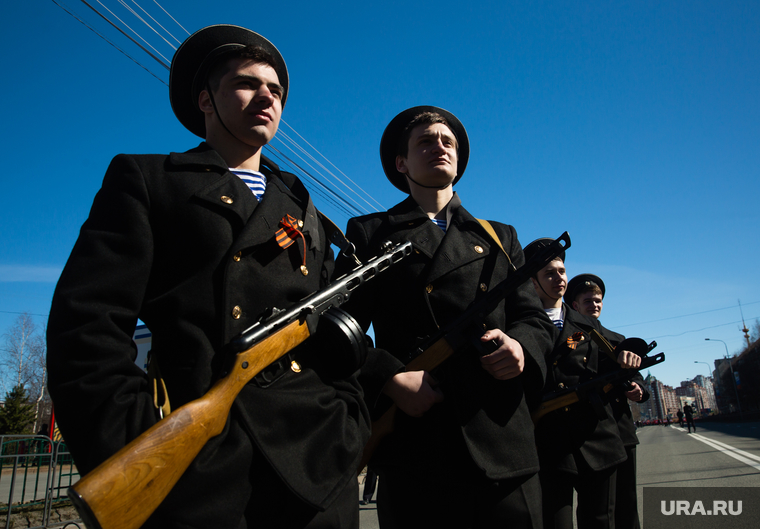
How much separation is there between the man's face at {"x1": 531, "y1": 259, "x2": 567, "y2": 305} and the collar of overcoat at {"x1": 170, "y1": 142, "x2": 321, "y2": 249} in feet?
10.4

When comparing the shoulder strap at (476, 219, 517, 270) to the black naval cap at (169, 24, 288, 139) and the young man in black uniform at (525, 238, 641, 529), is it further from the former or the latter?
the black naval cap at (169, 24, 288, 139)

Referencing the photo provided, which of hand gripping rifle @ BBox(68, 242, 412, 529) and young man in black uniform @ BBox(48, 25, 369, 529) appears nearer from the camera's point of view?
hand gripping rifle @ BBox(68, 242, 412, 529)

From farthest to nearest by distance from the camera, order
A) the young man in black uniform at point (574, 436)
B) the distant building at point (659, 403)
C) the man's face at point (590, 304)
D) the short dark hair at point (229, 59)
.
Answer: the distant building at point (659, 403), the man's face at point (590, 304), the young man in black uniform at point (574, 436), the short dark hair at point (229, 59)

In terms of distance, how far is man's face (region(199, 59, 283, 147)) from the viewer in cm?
218

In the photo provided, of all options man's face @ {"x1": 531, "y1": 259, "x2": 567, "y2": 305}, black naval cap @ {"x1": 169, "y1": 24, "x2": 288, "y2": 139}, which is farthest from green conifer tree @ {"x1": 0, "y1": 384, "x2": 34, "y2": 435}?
black naval cap @ {"x1": 169, "y1": 24, "x2": 288, "y2": 139}

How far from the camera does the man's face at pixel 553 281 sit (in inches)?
186

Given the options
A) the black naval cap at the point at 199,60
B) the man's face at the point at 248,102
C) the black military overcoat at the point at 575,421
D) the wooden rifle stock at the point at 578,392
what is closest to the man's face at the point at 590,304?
the black military overcoat at the point at 575,421

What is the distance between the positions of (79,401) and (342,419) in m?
0.84

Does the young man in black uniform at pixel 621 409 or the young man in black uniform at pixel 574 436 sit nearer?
the young man in black uniform at pixel 574 436

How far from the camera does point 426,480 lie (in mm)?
2254

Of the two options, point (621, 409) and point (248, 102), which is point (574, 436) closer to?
point (621, 409)

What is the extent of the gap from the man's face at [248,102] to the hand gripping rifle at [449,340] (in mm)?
1234

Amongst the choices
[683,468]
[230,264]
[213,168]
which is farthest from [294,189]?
[683,468]

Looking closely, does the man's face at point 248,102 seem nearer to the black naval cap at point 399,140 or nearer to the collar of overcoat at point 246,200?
the collar of overcoat at point 246,200
